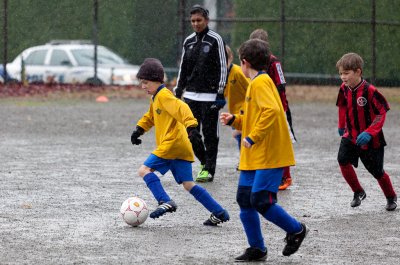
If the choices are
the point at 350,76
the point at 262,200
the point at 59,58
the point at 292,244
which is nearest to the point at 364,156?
the point at 350,76

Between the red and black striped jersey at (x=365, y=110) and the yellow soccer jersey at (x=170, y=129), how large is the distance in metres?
1.59

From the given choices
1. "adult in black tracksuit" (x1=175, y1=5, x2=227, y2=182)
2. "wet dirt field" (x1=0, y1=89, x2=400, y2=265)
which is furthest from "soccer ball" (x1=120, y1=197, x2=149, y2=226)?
"adult in black tracksuit" (x1=175, y1=5, x2=227, y2=182)

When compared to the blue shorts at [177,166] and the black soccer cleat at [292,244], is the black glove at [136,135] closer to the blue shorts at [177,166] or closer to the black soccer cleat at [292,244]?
the blue shorts at [177,166]

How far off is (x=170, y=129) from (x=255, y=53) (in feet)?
5.45

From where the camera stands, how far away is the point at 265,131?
22.9 feet

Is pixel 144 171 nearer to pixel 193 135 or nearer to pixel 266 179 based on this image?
pixel 193 135

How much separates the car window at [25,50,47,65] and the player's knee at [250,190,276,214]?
20948mm

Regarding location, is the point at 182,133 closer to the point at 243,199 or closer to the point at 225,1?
the point at 243,199

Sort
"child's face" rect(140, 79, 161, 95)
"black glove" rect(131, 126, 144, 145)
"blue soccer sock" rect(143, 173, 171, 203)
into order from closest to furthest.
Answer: "blue soccer sock" rect(143, 173, 171, 203) → "child's face" rect(140, 79, 161, 95) → "black glove" rect(131, 126, 144, 145)

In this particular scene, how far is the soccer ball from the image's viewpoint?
829 centimetres

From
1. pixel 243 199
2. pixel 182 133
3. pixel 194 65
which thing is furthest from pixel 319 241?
pixel 194 65

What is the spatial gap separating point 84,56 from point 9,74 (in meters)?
1.98

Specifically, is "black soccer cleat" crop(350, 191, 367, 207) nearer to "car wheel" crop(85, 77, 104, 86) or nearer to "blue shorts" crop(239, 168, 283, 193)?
"blue shorts" crop(239, 168, 283, 193)

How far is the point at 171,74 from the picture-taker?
2730 centimetres
